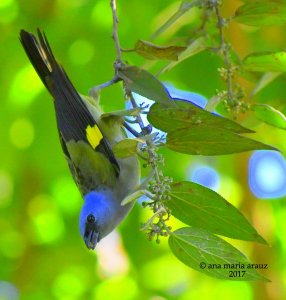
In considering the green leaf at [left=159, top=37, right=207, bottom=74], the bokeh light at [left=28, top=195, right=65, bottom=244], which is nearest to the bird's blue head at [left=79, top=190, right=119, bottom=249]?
the green leaf at [left=159, top=37, right=207, bottom=74]

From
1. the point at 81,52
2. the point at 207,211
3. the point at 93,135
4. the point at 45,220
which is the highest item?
the point at 81,52

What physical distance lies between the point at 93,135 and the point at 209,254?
2.93 feet

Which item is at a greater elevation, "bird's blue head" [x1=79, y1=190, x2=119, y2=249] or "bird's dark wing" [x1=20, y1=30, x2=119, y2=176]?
"bird's dark wing" [x1=20, y1=30, x2=119, y2=176]

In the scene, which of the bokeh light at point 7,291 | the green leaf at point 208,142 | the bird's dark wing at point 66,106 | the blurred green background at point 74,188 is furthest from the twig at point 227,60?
the bokeh light at point 7,291

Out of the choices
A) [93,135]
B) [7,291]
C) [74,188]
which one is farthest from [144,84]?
[7,291]

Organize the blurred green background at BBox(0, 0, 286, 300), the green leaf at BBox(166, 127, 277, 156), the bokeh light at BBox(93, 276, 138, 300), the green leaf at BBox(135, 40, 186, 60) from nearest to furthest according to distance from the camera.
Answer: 1. the green leaf at BBox(166, 127, 277, 156)
2. the green leaf at BBox(135, 40, 186, 60)
3. the blurred green background at BBox(0, 0, 286, 300)
4. the bokeh light at BBox(93, 276, 138, 300)

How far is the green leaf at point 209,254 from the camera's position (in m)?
1.48

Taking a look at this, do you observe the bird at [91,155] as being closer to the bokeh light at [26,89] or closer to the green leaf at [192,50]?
the green leaf at [192,50]

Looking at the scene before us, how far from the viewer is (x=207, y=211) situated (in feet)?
5.05

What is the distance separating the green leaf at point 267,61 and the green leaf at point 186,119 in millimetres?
368

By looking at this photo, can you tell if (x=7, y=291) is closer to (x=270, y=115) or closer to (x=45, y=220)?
(x=45, y=220)

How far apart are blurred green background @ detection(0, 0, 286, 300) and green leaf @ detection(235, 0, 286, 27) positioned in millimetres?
949

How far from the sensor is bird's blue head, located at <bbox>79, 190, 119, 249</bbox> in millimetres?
2244

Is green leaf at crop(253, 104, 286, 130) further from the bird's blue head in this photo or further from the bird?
the bird's blue head
